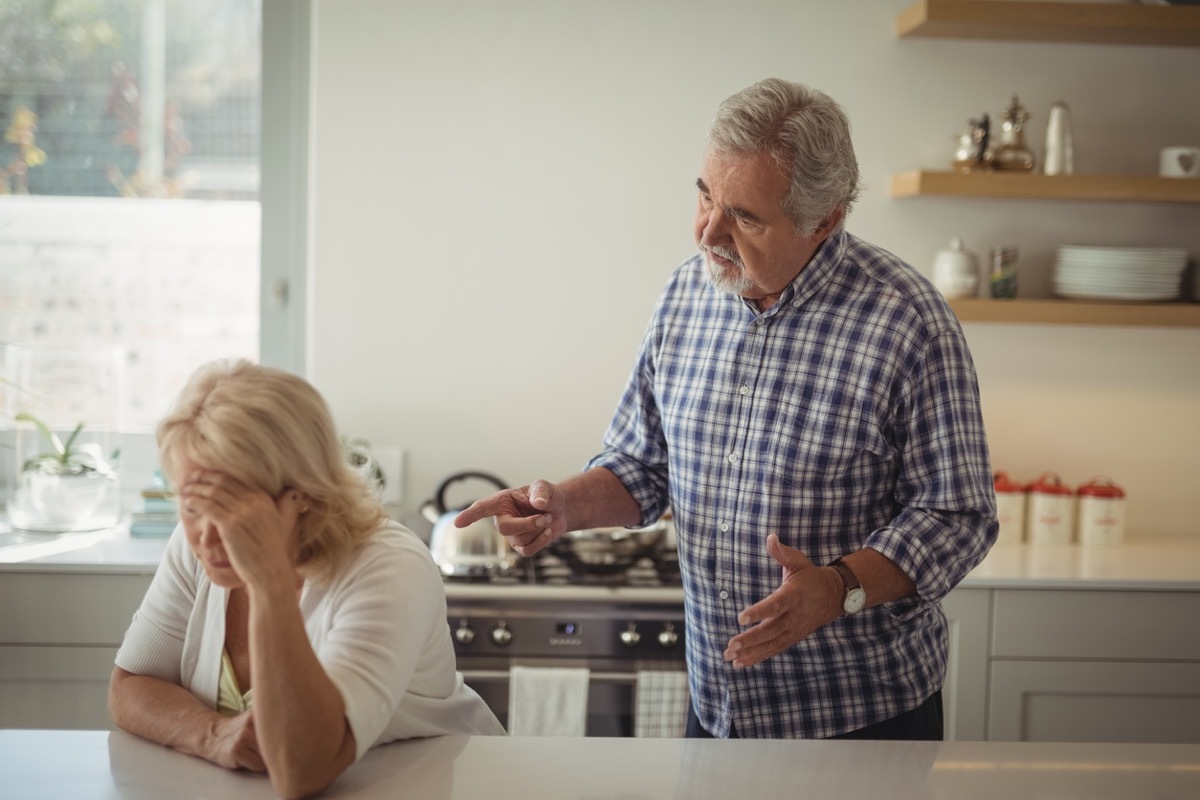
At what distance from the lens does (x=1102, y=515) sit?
9.78ft

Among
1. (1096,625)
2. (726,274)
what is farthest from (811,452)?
(1096,625)

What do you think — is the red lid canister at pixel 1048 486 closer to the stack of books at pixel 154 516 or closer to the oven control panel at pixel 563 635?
the oven control panel at pixel 563 635

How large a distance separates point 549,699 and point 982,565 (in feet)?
3.46

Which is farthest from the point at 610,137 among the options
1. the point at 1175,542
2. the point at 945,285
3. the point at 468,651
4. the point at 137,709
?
the point at 137,709

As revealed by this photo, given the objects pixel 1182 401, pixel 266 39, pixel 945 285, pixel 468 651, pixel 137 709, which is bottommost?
pixel 468 651

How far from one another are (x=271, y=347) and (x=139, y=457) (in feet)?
1.54

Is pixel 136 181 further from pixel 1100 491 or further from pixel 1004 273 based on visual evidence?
pixel 1100 491

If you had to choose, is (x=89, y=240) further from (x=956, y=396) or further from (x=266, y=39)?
(x=956, y=396)

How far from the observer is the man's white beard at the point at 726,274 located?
1.74 m

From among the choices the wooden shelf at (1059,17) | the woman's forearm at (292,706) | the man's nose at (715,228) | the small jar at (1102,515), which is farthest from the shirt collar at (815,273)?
the small jar at (1102,515)

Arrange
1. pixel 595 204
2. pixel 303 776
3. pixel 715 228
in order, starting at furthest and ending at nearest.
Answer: pixel 595 204 → pixel 715 228 → pixel 303 776

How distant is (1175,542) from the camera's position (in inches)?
123

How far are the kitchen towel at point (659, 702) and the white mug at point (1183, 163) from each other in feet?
5.79

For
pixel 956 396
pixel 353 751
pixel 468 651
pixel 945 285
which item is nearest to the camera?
pixel 353 751
